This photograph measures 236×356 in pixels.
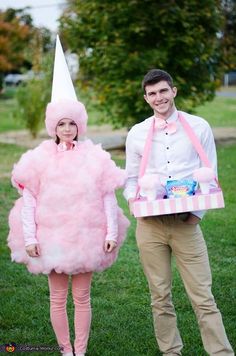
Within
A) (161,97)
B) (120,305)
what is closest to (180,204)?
(161,97)

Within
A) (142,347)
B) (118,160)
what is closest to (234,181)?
(118,160)

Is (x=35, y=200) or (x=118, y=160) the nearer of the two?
(x=35, y=200)

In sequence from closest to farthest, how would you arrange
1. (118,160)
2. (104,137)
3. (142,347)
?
(142,347) < (118,160) < (104,137)

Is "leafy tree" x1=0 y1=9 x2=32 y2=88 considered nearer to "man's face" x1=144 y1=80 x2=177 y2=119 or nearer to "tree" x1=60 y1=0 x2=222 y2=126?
"tree" x1=60 y1=0 x2=222 y2=126

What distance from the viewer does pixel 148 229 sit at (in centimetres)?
393

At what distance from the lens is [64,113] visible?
155 inches

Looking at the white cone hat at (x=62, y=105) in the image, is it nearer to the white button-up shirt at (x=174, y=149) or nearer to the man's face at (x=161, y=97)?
the white button-up shirt at (x=174, y=149)

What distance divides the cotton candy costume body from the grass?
0.86 metres

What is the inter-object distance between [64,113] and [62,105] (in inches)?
2.4

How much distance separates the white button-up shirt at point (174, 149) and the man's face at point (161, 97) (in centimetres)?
5

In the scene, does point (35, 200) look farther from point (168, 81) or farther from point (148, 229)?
point (168, 81)

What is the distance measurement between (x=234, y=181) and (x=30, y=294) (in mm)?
5721

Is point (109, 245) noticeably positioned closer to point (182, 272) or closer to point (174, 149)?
point (182, 272)

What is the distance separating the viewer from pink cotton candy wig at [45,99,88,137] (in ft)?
13.0
